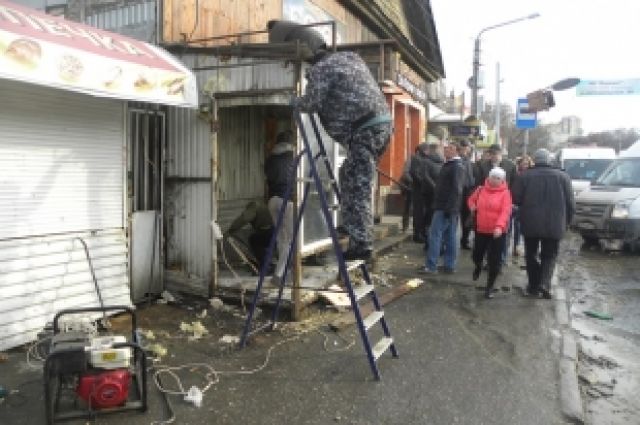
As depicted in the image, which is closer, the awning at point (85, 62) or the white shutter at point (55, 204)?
the awning at point (85, 62)

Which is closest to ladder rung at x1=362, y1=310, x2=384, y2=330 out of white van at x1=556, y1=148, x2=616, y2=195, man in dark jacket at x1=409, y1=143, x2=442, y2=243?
man in dark jacket at x1=409, y1=143, x2=442, y2=243

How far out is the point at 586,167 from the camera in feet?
59.5

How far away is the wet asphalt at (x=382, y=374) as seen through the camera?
4016mm

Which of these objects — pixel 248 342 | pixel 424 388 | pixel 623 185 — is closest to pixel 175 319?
pixel 248 342

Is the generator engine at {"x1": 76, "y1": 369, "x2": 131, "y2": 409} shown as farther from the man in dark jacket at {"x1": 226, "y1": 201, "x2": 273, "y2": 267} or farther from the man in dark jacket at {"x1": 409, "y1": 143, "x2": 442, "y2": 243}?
the man in dark jacket at {"x1": 409, "y1": 143, "x2": 442, "y2": 243}

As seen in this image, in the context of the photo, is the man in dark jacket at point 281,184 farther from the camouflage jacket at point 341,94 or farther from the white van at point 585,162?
the white van at point 585,162

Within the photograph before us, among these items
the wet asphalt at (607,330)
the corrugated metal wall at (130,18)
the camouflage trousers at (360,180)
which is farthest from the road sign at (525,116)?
the camouflage trousers at (360,180)

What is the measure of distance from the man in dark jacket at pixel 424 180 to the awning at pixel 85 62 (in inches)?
A: 213

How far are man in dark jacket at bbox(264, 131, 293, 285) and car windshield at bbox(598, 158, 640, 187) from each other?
870 cm

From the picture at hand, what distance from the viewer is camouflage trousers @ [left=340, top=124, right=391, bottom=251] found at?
438cm

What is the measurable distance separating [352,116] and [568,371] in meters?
3.11

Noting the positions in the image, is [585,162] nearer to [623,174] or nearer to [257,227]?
[623,174]

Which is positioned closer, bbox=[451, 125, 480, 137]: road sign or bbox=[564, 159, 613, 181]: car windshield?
bbox=[564, 159, 613, 181]: car windshield

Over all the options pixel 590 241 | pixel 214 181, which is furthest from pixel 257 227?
pixel 590 241
